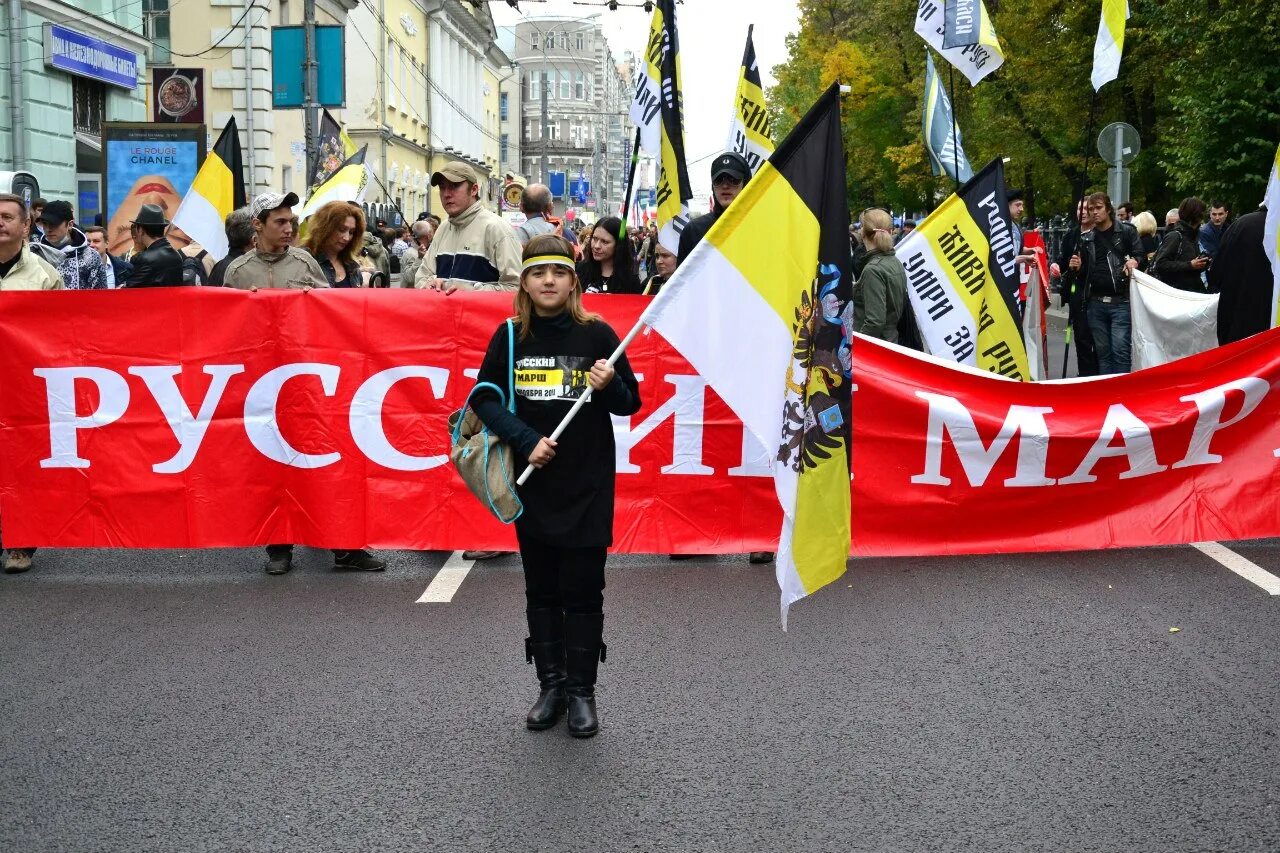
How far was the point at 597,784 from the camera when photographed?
4.89 m

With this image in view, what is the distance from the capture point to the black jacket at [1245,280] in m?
10.5

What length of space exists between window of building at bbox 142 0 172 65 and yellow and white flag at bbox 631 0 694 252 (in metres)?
31.6

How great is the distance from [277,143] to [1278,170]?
35.0 metres

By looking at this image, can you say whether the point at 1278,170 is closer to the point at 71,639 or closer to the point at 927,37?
the point at 927,37

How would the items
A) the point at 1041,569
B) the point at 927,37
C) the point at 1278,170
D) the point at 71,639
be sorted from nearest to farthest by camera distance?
the point at 71,639, the point at 1041,569, the point at 1278,170, the point at 927,37

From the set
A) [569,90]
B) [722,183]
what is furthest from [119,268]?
[569,90]

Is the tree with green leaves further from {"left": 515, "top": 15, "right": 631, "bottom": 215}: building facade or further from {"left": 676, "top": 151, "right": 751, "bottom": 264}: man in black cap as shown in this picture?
{"left": 515, "top": 15, "right": 631, "bottom": 215}: building facade

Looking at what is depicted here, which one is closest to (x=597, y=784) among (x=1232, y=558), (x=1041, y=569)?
(x=1041, y=569)

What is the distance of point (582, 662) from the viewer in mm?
5422

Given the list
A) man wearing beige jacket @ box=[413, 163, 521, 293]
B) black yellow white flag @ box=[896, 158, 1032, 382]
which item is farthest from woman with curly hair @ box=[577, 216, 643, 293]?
black yellow white flag @ box=[896, 158, 1032, 382]

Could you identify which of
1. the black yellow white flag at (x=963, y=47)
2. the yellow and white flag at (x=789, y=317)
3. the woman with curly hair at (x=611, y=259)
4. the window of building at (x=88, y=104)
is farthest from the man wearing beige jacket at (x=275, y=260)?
the window of building at (x=88, y=104)

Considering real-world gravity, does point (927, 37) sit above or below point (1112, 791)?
above

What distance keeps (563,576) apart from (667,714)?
2.12 ft

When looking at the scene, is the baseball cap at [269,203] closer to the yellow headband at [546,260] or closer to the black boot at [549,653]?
the yellow headband at [546,260]
